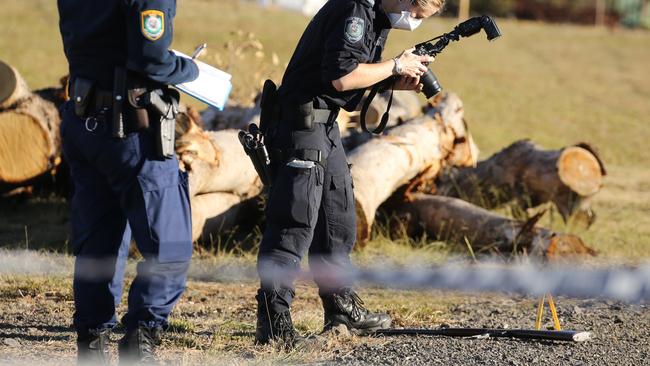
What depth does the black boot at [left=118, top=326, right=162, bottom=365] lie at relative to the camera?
4.20m

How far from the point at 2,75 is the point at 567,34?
2776cm

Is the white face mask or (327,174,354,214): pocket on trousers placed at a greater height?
the white face mask

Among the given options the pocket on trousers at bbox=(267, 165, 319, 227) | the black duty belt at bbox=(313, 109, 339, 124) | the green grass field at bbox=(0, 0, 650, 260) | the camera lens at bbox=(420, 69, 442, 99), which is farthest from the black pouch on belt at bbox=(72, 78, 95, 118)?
the green grass field at bbox=(0, 0, 650, 260)

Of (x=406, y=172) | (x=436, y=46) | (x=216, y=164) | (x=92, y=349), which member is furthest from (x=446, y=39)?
(x=406, y=172)

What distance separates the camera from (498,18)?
40.0 m

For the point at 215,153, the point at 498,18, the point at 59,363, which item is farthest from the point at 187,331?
the point at 498,18

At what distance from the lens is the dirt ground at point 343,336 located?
4641mm

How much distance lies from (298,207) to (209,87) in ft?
2.48

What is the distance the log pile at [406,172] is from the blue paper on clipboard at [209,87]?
2611 millimetres

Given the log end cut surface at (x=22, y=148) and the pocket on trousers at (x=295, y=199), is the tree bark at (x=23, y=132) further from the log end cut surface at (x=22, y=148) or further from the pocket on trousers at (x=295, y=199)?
the pocket on trousers at (x=295, y=199)

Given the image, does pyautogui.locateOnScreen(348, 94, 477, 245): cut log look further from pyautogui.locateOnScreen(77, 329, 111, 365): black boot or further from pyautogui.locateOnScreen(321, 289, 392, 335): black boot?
pyautogui.locateOnScreen(77, 329, 111, 365): black boot

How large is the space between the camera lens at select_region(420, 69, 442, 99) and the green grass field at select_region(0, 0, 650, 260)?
343 centimetres

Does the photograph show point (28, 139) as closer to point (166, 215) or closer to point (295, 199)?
point (295, 199)

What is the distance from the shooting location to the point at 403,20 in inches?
187
